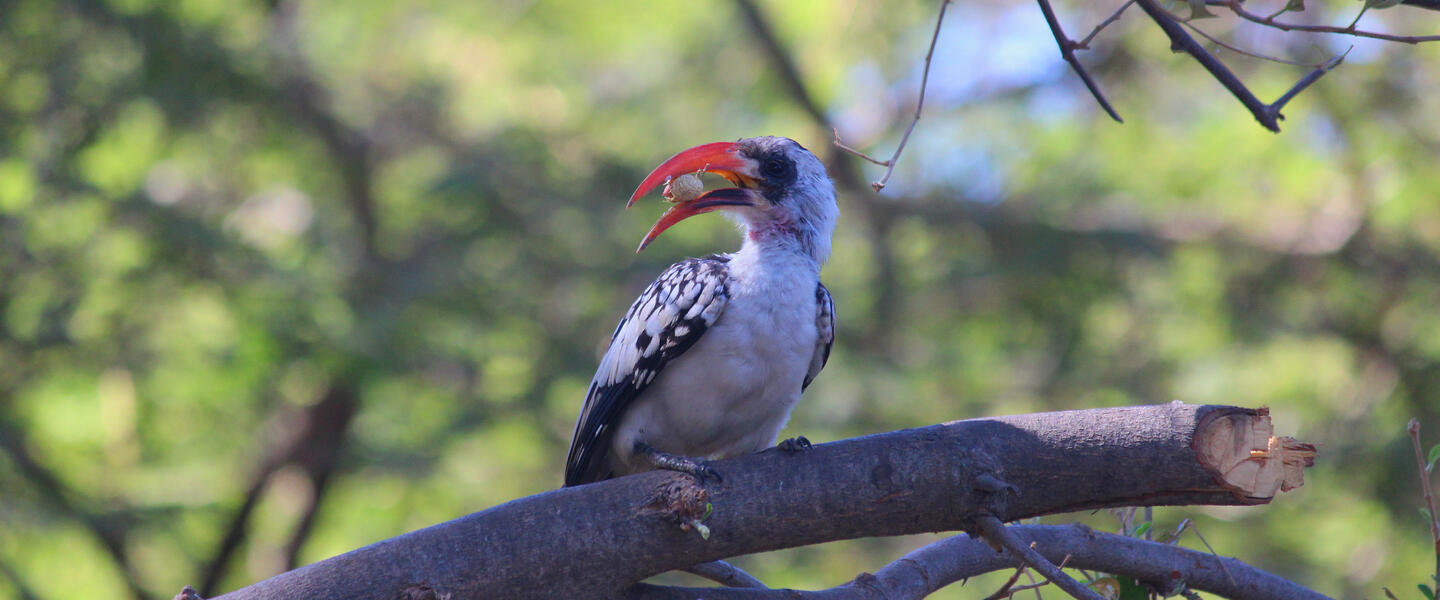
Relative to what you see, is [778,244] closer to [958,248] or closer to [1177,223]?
[958,248]

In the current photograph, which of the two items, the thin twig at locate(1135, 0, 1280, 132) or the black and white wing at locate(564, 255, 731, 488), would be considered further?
the black and white wing at locate(564, 255, 731, 488)

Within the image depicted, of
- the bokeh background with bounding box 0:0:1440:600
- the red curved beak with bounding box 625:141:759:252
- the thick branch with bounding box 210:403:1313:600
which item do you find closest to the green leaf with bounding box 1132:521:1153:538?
the thick branch with bounding box 210:403:1313:600

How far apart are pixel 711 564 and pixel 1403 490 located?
606cm

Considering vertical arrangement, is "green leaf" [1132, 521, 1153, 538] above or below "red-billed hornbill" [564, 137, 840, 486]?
below

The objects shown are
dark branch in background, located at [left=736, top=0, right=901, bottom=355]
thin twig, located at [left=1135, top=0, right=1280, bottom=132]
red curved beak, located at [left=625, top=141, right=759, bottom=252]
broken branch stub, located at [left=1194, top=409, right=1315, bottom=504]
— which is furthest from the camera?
dark branch in background, located at [left=736, top=0, right=901, bottom=355]

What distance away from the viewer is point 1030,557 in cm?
229

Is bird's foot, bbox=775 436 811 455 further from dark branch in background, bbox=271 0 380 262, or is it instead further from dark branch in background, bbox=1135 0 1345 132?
dark branch in background, bbox=271 0 380 262

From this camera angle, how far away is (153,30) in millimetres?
7164

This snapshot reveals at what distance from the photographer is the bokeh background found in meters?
7.20

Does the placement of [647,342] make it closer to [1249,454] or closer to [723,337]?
[723,337]

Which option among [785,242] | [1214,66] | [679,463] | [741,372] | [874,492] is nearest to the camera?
[1214,66]

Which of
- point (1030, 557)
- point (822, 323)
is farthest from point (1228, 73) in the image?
point (822, 323)

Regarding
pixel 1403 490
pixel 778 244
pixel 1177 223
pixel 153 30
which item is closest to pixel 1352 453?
pixel 1403 490

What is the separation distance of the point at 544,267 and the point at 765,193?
4749 millimetres
